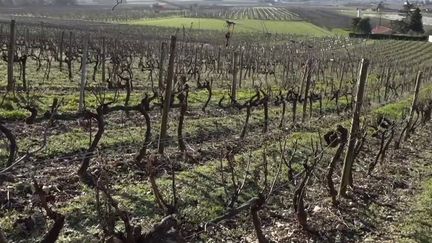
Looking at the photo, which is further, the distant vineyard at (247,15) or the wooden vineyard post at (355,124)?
the distant vineyard at (247,15)

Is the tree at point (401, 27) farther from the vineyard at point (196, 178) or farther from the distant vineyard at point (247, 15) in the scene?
the vineyard at point (196, 178)

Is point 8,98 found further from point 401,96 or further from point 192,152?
point 401,96

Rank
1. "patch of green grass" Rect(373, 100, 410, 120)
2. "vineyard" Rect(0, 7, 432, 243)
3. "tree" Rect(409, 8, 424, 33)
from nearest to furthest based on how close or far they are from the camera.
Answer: "vineyard" Rect(0, 7, 432, 243), "patch of green grass" Rect(373, 100, 410, 120), "tree" Rect(409, 8, 424, 33)

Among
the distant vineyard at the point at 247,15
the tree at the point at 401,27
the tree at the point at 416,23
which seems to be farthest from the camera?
the distant vineyard at the point at 247,15

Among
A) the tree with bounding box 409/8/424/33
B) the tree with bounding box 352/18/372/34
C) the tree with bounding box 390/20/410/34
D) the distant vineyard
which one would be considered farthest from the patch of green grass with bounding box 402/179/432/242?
the distant vineyard

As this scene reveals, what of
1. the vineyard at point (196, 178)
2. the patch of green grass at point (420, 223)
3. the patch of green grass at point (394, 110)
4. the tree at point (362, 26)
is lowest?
the patch of green grass at point (394, 110)

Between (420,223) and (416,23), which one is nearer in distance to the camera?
(420,223)

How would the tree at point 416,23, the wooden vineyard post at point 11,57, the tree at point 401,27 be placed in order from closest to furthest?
the wooden vineyard post at point 11,57, the tree at point 416,23, the tree at point 401,27

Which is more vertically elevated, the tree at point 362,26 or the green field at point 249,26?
the tree at point 362,26

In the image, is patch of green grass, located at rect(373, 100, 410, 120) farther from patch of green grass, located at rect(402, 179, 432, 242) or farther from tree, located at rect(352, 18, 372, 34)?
tree, located at rect(352, 18, 372, 34)

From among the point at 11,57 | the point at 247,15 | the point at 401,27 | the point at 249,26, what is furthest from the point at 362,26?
the point at 11,57

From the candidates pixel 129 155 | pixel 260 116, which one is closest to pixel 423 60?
pixel 260 116

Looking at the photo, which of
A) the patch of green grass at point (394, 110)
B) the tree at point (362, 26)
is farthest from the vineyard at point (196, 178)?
the tree at point (362, 26)

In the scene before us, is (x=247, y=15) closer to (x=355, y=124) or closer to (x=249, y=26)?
(x=249, y=26)
